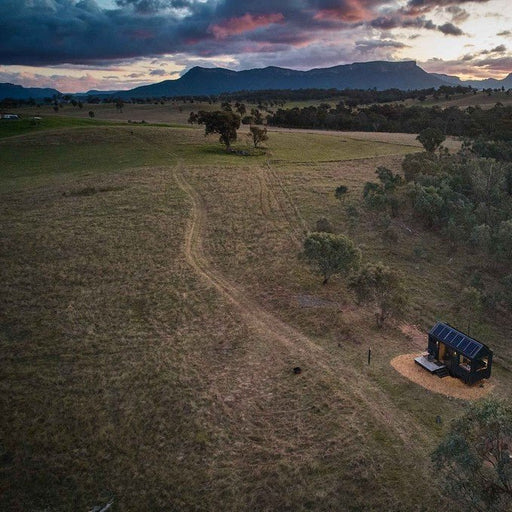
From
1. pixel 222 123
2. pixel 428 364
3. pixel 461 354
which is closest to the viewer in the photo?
pixel 461 354

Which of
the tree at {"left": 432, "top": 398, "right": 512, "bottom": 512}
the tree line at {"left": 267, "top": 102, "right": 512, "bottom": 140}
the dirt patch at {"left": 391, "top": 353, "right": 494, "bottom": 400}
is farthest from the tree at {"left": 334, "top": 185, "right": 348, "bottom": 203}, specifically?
the tree line at {"left": 267, "top": 102, "right": 512, "bottom": 140}

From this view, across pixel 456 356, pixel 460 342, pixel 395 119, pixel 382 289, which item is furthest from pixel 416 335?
pixel 395 119

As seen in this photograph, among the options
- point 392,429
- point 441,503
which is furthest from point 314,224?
point 441,503

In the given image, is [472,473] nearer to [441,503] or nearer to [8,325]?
[441,503]

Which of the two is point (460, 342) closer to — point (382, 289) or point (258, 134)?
point (382, 289)

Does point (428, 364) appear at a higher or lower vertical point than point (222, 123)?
lower

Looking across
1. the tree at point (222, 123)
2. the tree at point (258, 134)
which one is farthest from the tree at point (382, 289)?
the tree at point (258, 134)
